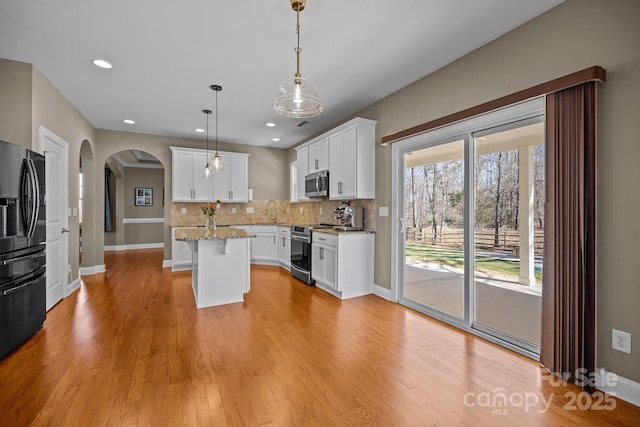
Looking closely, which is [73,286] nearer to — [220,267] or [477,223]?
[220,267]

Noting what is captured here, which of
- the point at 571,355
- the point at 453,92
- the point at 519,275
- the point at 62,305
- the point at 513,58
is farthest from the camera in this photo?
the point at 62,305

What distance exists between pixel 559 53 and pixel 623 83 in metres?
0.49

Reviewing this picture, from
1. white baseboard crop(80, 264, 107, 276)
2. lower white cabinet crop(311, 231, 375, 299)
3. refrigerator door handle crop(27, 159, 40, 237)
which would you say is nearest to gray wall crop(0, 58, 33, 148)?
refrigerator door handle crop(27, 159, 40, 237)

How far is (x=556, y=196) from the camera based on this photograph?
2057 millimetres

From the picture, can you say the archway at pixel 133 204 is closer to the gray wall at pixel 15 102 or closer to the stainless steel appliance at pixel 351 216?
the gray wall at pixel 15 102

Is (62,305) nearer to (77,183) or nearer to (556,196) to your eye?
(77,183)

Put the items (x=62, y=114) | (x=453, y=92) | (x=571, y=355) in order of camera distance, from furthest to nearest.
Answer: (x=62, y=114) → (x=453, y=92) → (x=571, y=355)

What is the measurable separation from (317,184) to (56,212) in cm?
342

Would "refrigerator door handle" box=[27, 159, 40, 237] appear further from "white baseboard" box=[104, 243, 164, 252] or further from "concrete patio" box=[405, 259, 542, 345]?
"white baseboard" box=[104, 243, 164, 252]

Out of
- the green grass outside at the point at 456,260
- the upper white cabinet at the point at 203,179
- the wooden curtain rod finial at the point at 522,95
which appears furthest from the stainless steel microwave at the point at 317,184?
the upper white cabinet at the point at 203,179

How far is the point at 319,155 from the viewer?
4.78 metres

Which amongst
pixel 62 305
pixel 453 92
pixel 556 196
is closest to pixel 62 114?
pixel 62 305

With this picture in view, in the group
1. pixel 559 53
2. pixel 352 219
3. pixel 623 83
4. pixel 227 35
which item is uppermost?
pixel 227 35

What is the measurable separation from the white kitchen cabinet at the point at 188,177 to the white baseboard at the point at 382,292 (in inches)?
154
